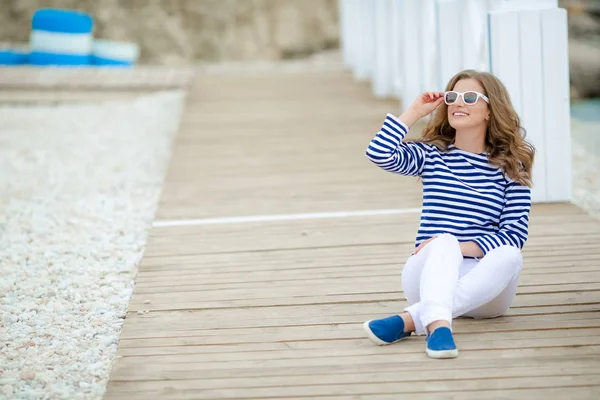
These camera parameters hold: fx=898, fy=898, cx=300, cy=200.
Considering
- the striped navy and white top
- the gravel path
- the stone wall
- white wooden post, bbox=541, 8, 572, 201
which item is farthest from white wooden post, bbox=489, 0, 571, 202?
the stone wall

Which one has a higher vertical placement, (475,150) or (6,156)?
(475,150)

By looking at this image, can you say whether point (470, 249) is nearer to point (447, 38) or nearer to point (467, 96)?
point (467, 96)

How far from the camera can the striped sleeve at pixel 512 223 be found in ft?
9.00

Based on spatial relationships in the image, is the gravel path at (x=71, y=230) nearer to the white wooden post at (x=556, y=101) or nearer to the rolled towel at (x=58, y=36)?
the white wooden post at (x=556, y=101)

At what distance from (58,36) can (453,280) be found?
10007 mm

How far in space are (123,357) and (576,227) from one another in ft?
7.46

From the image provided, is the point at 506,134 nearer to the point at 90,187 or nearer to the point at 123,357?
the point at 123,357

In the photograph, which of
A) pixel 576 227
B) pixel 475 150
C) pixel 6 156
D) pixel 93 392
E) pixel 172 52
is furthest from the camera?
pixel 172 52

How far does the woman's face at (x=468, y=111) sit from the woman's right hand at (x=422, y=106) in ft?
0.23

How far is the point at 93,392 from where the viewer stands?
2465 millimetres

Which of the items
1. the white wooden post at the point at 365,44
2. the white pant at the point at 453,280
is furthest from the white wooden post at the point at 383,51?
the white pant at the point at 453,280

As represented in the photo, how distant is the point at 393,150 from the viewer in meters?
2.79

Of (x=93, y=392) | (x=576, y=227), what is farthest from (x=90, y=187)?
(x=93, y=392)

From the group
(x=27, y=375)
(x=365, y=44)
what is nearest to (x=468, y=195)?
(x=27, y=375)
